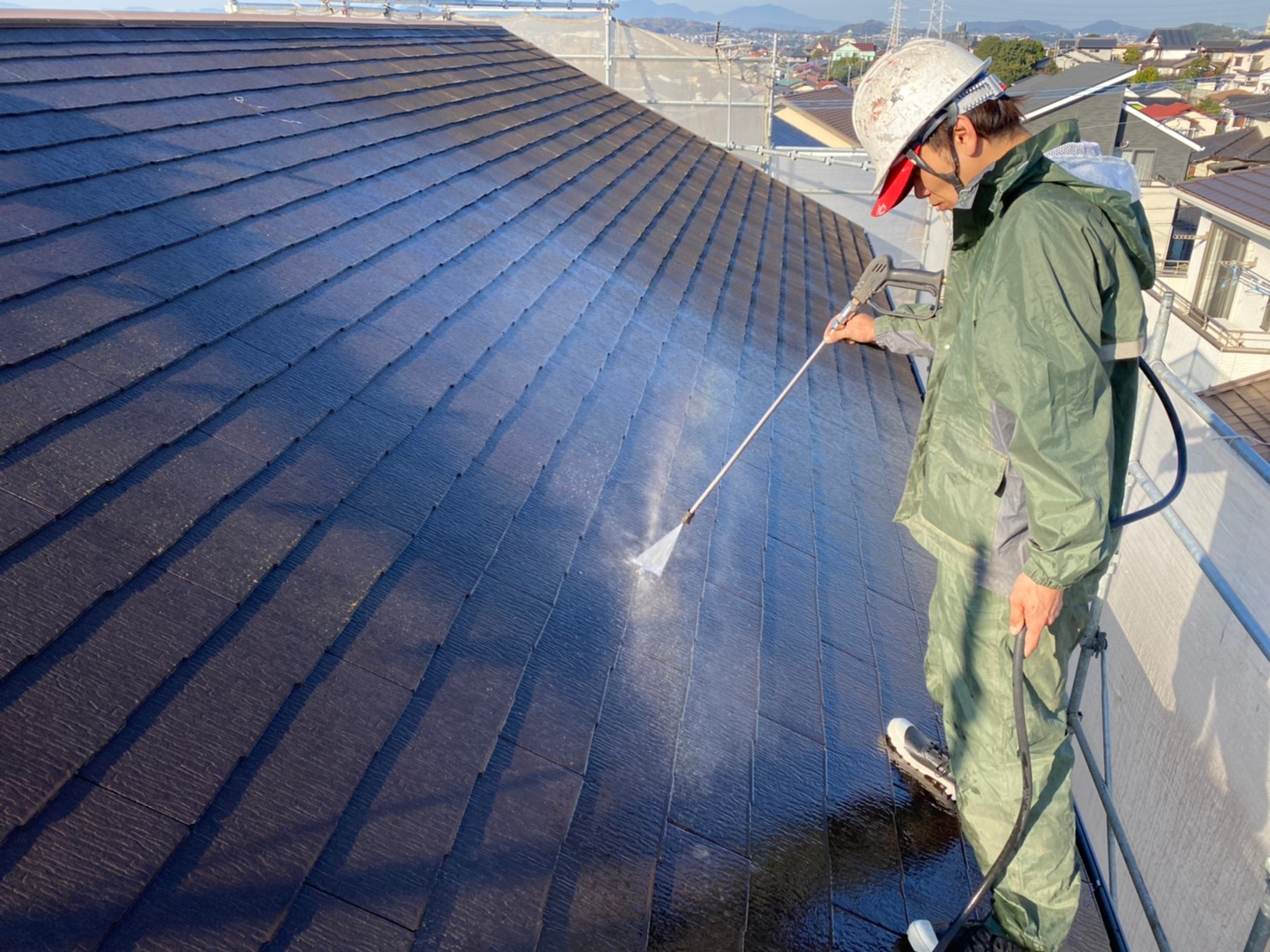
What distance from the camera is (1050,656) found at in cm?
229


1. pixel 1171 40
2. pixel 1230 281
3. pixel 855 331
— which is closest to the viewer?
pixel 855 331

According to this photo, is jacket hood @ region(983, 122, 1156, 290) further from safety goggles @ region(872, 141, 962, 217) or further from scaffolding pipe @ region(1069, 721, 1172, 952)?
scaffolding pipe @ region(1069, 721, 1172, 952)

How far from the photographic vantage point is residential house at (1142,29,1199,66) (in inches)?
3021

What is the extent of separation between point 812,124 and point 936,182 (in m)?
27.8

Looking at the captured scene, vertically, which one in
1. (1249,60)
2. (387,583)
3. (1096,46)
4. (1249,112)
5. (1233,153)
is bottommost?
(1233,153)

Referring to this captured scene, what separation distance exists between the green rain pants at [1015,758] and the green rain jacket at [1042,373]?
0.14m

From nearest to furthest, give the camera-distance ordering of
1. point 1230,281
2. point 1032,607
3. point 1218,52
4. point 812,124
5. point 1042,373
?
point 1042,373 → point 1032,607 → point 1230,281 → point 812,124 → point 1218,52

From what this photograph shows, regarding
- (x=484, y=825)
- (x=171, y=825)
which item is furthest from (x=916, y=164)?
(x=171, y=825)

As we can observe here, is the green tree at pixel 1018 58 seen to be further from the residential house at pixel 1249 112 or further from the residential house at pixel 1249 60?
the residential house at pixel 1249 60

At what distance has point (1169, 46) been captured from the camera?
272ft

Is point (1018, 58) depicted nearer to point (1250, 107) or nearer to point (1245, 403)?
point (1250, 107)

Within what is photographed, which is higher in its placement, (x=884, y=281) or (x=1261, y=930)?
(x=884, y=281)


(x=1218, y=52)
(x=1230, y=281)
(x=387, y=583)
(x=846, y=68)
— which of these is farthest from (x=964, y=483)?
(x=1218, y=52)

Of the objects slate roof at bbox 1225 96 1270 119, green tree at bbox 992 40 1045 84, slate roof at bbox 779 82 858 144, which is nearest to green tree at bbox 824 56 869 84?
green tree at bbox 992 40 1045 84
